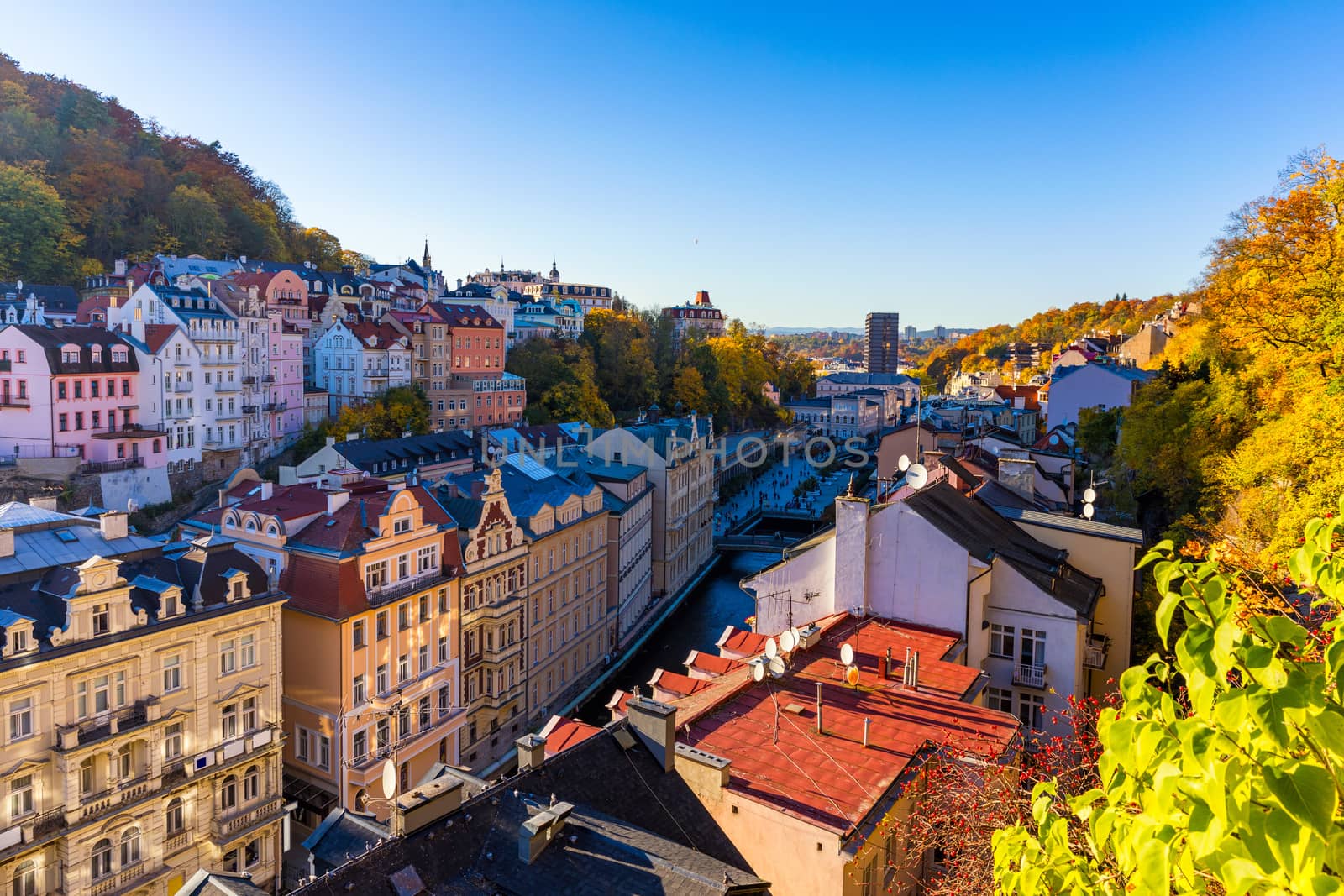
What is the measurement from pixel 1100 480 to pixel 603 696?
21245 millimetres

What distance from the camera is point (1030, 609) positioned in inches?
659

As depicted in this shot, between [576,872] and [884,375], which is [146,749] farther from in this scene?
[884,375]

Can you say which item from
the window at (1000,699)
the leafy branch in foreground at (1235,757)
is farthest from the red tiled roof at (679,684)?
the leafy branch in foreground at (1235,757)

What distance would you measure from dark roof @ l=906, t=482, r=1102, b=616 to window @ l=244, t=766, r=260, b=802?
16346 mm

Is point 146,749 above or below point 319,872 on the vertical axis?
below

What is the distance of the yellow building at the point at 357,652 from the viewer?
21781 mm

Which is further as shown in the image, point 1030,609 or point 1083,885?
point 1030,609

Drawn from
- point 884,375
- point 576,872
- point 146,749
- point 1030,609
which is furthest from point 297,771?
point 884,375

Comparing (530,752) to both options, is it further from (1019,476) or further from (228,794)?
(1019,476)

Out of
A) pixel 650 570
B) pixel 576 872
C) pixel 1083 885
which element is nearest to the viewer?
pixel 1083 885

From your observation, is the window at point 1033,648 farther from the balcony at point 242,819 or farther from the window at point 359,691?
the balcony at point 242,819

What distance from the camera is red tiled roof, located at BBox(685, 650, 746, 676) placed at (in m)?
16.5

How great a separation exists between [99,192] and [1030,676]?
67691 millimetres

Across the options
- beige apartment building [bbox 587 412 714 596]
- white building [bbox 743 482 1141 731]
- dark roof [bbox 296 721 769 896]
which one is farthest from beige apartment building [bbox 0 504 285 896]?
beige apartment building [bbox 587 412 714 596]
